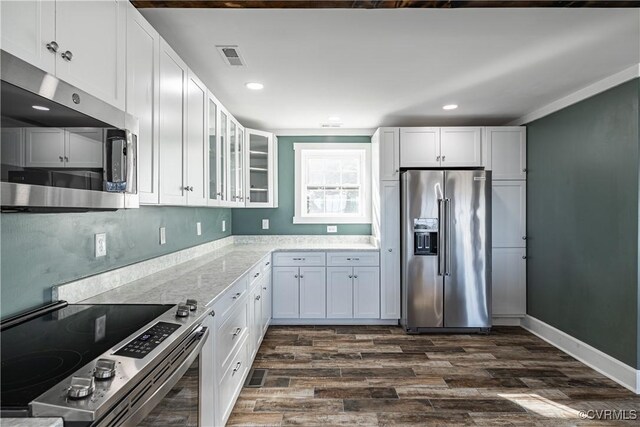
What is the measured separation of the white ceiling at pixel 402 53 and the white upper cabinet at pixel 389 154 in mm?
423

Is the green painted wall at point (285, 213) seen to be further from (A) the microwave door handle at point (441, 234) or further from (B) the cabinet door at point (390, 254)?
(A) the microwave door handle at point (441, 234)

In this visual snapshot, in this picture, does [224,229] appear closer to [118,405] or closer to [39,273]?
[39,273]

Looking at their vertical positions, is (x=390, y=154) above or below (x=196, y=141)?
above

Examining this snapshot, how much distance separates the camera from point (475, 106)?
3510 mm

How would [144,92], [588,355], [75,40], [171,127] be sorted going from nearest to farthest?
[75,40] < [144,92] < [171,127] < [588,355]

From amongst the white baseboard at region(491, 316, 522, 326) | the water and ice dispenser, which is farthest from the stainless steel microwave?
the white baseboard at region(491, 316, 522, 326)

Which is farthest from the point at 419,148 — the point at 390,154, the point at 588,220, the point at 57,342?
the point at 57,342

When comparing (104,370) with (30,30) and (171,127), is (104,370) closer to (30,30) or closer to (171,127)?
(30,30)

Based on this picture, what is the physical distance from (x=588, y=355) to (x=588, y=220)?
3.83 ft

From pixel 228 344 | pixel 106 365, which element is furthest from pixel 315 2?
pixel 228 344

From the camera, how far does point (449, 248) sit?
144 inches

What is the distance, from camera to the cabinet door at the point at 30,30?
3.09ft

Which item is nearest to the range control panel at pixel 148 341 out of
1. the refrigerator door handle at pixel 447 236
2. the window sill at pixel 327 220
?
the refrigerator door handle at pixel 447 236

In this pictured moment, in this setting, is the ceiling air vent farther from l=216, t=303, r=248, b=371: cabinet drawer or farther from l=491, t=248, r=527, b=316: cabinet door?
l=491, t=248, r=527, b=316: cabinet door
